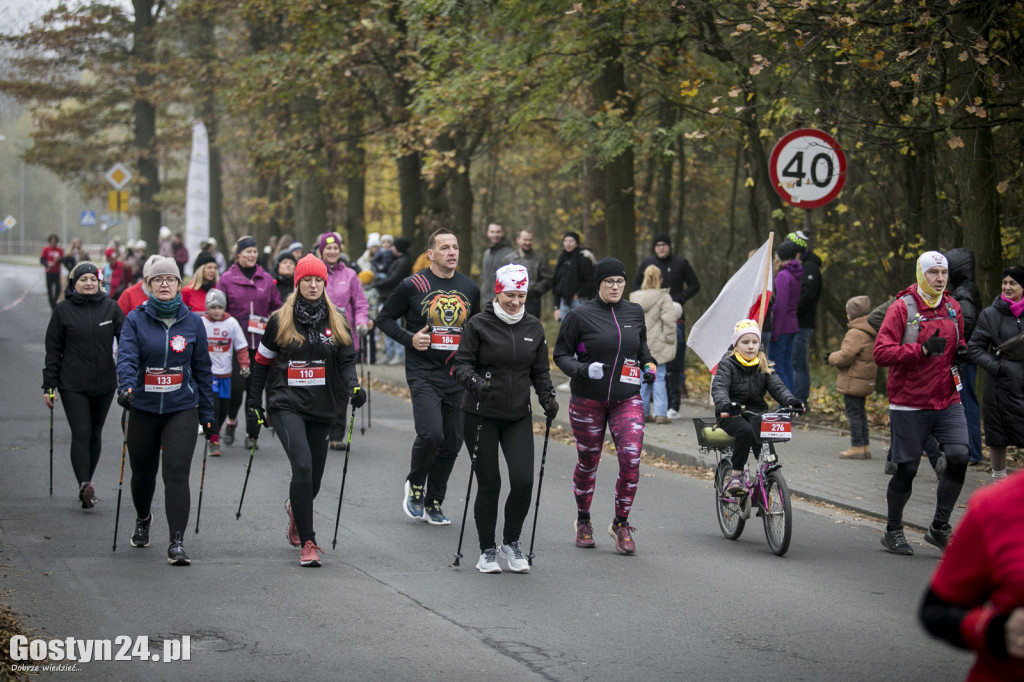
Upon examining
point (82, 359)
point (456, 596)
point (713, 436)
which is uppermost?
point (82, 359)

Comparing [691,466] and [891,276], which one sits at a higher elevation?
[891,276]

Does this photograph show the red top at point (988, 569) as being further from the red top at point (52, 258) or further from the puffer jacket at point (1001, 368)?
the red top at point (52, 258)

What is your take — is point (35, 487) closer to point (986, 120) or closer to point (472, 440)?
point (472, 440)

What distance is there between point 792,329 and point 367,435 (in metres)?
5.28

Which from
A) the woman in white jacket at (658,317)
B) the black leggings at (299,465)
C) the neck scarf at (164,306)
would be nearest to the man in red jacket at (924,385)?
the black leggings at (299,465)

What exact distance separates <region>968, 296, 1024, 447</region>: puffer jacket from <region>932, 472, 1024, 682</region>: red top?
717cm

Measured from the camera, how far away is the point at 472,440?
7922 millimetres

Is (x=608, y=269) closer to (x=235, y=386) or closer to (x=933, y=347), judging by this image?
(x=933, y=347)

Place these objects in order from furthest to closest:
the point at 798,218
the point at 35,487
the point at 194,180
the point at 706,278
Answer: the point at 194,180, the point at 706,278, the point at 798,218, the point at 35,487

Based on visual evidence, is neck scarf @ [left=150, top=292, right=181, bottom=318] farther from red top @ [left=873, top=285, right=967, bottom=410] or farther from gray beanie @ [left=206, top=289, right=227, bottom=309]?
red top @ [left=873, top=285, right=967, bottom=410]

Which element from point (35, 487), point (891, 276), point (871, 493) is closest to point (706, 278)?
point (891, 276)

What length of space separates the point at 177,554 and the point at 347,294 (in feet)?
18.1

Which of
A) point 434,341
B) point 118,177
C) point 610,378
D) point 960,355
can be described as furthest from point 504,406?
point 118,177

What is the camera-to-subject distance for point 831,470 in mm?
11938
